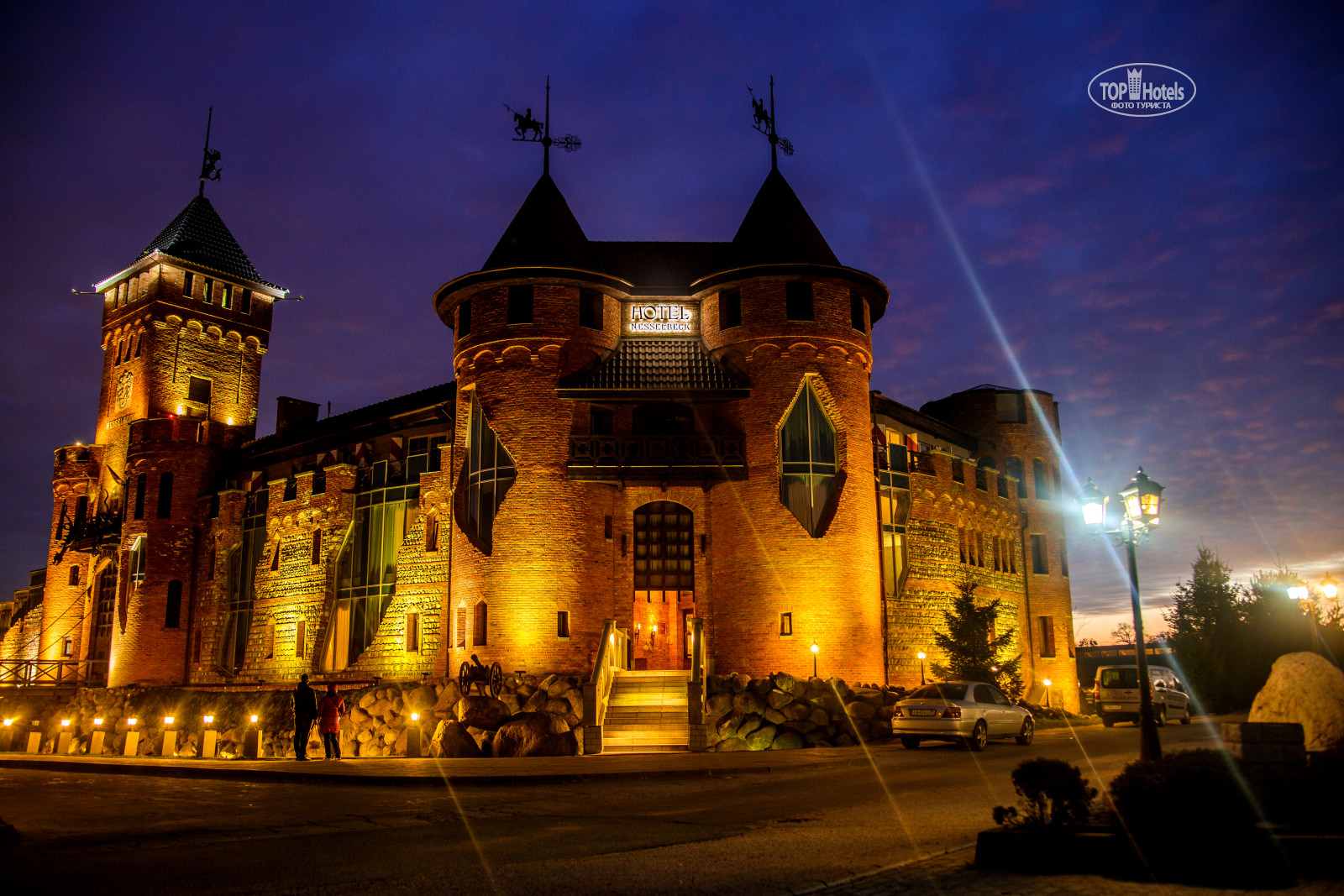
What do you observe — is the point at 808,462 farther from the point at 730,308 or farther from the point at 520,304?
the point at 520,304

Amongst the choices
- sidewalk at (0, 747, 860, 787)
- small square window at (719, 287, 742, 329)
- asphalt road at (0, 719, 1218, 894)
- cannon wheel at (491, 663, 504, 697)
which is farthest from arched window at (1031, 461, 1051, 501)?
asphalt road at (0, 719, 1218, 894)

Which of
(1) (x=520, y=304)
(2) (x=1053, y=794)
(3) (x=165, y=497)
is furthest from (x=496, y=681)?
(3) (x=165, y=497)

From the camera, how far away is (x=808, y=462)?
102 feet

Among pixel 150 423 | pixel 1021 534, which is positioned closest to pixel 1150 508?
pixel 1021 534

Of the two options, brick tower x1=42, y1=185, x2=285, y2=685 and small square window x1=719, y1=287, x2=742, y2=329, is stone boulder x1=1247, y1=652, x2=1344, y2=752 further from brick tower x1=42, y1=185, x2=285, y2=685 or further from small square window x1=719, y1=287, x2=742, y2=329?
brick tower x1=42, y1=185, x2=285, y2=685

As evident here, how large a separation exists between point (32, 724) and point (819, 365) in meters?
36.7

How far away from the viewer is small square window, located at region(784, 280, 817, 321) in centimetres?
3189

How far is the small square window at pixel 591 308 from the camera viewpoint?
32.5 metres

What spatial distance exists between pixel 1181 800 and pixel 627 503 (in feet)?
80.5

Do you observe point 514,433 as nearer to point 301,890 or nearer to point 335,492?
point 335,492

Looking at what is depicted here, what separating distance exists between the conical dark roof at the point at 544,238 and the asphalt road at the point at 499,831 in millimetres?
19240

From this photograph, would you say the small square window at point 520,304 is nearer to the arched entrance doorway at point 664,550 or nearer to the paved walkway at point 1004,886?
the arched entrance doorway at point 664,550

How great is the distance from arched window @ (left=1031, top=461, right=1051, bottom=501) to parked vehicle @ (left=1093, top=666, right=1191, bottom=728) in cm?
1457

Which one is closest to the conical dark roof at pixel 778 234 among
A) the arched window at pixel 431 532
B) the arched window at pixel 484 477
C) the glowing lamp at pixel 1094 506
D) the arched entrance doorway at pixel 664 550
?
the arched entrance doorway at pixel 664 550
